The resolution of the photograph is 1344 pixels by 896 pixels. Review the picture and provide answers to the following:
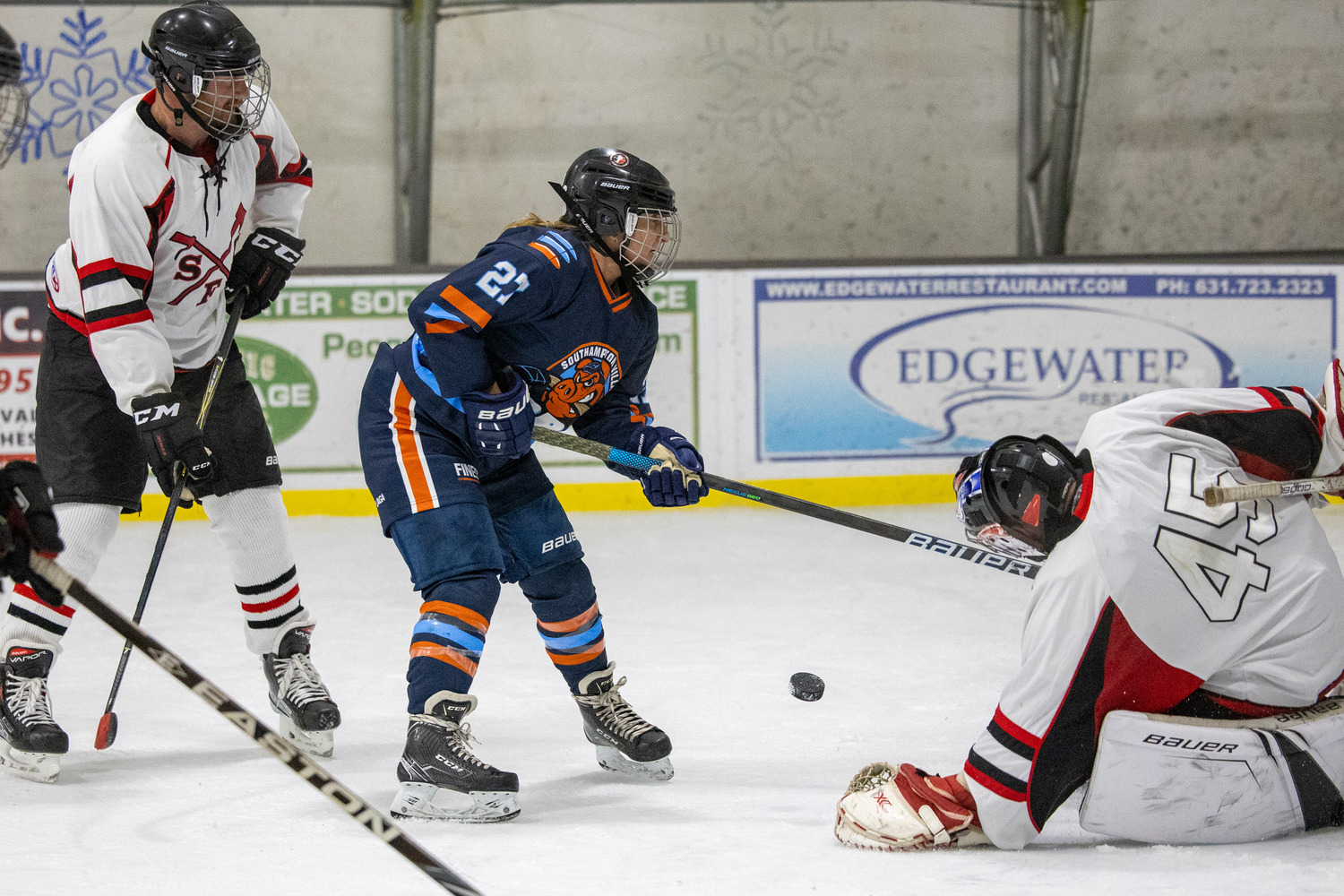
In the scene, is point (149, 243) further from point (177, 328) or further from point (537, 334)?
point (537, 334)

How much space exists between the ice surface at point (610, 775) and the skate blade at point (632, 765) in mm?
28

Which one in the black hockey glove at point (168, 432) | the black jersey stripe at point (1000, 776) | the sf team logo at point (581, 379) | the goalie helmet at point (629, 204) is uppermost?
the goalie helmet at point (629, 204)

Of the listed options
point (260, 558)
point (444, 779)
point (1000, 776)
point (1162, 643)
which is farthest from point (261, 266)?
point (1162, 643)

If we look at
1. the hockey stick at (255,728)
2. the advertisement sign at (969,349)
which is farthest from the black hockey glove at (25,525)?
the advertisement sign at (969,349)

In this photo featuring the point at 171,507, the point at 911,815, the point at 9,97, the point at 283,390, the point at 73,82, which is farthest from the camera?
the point at 73,82

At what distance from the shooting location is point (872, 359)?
5.53m

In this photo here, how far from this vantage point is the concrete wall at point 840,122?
7457 mm

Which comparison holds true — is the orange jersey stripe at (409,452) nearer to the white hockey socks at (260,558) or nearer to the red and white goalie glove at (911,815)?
the white hockey socks at (260,558)

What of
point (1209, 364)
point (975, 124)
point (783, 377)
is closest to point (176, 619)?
point (783, 377)

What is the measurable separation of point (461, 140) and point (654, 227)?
547 centimetres

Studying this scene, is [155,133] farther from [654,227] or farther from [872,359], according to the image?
[872,359]

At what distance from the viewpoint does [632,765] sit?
2555 mm

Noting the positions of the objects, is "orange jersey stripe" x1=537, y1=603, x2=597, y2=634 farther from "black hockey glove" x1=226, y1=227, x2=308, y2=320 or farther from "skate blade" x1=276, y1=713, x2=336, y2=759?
"black hockey glove" x1=226, y1=227, x2=308, y2=320

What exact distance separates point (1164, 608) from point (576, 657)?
1.10m
